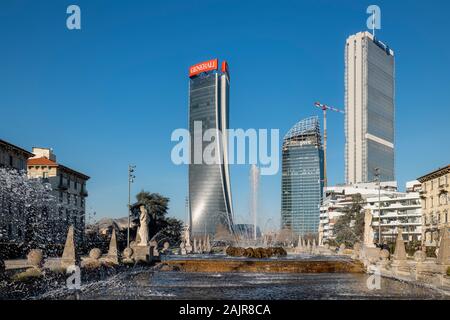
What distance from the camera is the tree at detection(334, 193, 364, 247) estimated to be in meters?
→ 94.2

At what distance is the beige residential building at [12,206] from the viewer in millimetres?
55562

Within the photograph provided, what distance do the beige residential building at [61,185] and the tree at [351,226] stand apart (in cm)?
4586

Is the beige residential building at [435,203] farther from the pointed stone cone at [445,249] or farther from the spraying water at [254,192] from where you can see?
the pointed stone cone at [445,249]

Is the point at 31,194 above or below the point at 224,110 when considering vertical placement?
below

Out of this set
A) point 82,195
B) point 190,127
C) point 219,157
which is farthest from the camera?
point 190,127

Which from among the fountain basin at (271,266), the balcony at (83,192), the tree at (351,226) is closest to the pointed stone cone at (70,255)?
the fountain basin at (271,266)

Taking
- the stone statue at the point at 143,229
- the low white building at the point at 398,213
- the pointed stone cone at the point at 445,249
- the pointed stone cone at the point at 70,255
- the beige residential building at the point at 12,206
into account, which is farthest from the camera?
the low white building at the point at 398,213

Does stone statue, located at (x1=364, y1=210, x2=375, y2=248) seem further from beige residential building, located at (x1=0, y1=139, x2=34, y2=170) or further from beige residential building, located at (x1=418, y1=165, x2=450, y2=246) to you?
beige residential building, located at (x1=0, y1=139, x2=34, y2=170)

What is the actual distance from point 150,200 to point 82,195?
18697 mm
